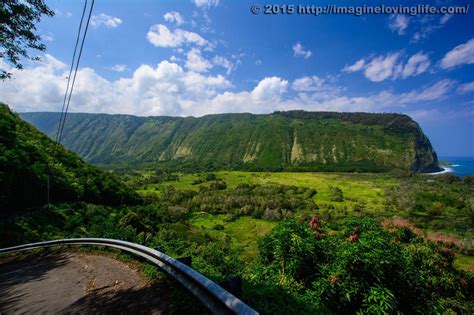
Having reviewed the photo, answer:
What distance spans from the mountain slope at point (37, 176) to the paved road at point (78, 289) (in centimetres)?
2439

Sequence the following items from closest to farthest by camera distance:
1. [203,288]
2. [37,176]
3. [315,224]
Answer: [203,288]
[315,224]
[37,176]

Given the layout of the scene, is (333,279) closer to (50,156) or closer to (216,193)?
(50,156)

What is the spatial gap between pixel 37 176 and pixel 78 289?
1459 inches

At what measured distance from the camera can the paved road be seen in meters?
5.50

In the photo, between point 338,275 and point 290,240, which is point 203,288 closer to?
point 338,275

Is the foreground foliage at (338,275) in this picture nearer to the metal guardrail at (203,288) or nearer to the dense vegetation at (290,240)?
the dense vegetation at (290,240)

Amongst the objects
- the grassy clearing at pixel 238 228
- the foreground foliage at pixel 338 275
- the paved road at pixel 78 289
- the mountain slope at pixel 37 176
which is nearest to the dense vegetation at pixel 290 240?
the foreground foliage at pixel 338 275

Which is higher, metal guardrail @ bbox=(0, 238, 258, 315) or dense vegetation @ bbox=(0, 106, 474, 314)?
metal guardrail @ bbox=(0, 238, 258, 315)

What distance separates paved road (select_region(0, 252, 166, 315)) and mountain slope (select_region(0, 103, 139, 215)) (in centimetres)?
2439

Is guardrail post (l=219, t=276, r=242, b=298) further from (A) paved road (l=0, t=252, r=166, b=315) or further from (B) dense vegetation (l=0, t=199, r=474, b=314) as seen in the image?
(A) paved road (l=0, t=252, r=166, b=315)

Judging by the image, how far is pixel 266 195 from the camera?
4604 inches

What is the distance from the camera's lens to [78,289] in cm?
691

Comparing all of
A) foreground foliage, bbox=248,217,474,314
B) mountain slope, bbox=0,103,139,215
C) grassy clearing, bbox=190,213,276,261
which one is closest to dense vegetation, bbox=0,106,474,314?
foreground foliage, bbox=248,217,474,314

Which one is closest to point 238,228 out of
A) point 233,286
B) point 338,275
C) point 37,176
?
point 37,176
